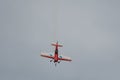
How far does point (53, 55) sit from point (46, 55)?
4.35 m

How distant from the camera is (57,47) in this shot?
16538 cm

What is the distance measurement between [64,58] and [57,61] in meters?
10.8

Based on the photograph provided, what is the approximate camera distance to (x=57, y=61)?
16138cm

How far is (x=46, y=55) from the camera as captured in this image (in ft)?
540

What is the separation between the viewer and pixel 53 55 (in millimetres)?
163375

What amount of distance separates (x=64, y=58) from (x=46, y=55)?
1297cm

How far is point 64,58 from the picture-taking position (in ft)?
562

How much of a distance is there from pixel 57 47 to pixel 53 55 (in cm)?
561

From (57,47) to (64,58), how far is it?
10088mm
